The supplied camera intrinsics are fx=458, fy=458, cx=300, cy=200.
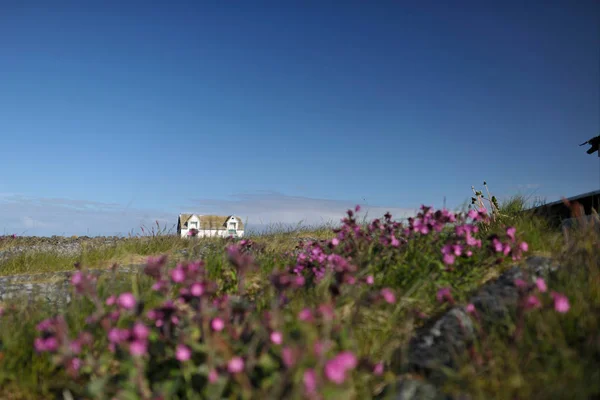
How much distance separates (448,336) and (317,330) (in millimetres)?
1218

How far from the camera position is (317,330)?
354cm

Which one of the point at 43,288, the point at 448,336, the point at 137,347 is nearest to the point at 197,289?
the point at 137,347

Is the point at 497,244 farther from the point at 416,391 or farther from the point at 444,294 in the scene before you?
the point at 416,391

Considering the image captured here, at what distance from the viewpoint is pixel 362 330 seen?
4.36 metres

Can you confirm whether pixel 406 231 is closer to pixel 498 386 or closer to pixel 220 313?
pixel 498 386

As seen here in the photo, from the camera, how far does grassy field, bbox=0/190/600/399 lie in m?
2.89

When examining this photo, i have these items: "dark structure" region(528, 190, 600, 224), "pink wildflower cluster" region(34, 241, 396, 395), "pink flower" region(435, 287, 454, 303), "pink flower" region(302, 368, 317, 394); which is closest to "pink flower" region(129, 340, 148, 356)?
"pink wildflower cluster" region(34, 241, 396, 395)

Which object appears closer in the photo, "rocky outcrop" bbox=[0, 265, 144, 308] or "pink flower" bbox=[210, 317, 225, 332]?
"pink flower" bbox=[210, 317, 225, 332]

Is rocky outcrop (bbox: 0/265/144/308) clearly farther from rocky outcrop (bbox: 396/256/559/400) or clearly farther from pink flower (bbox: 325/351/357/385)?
pink flower (bbox: 325/351/357/385)

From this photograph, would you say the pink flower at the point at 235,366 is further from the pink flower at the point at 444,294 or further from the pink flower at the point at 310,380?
the pink flower at the point at 444,294

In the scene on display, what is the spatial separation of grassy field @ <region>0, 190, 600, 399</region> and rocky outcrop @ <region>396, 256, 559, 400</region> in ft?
0.43

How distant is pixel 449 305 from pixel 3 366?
4256 millimetres

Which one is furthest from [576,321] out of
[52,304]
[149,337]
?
[52,304]

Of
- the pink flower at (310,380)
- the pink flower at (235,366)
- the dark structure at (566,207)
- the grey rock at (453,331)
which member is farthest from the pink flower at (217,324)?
the dark structure at (566,207)
